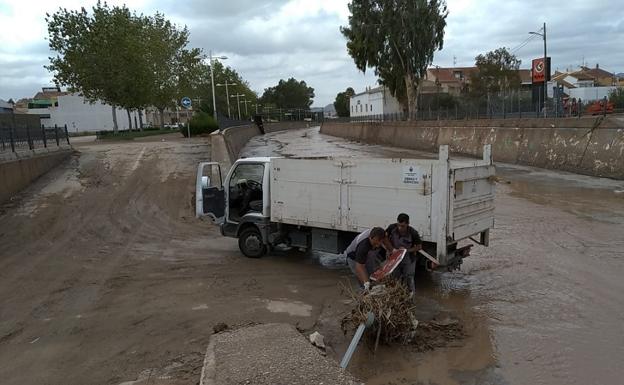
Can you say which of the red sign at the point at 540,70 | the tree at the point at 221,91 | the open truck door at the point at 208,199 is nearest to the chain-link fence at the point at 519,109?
the red sign at the point at 540,70

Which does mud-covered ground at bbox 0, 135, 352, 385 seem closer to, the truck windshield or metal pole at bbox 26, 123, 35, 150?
the truck windshield

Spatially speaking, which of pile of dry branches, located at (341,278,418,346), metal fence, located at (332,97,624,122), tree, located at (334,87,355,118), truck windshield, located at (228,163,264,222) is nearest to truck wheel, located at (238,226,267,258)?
truck windshield, located at (228,163,264,222)

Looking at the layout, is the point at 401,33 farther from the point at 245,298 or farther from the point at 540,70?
the point at 245,298

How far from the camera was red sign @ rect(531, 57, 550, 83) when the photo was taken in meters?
43.6

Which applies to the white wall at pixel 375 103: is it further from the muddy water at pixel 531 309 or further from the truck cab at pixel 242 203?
the truck cab at pixel 242 203

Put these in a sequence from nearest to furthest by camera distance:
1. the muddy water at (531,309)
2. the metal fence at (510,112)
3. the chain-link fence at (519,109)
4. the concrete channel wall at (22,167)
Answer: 1. the muddy water at (531,309)
2. the concrete channel wall at (22,167)
3. the metal fence at (510,112)
4. the chain-link fence at (519,109)

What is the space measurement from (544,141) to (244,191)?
63.2 feet

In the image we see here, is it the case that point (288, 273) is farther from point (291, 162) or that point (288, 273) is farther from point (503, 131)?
point (503, 131)

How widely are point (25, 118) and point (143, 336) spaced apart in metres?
44.3

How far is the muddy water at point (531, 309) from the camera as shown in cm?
564

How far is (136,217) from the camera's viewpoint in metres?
14.5

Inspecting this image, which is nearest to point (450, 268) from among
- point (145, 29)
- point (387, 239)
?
point (387, 239)

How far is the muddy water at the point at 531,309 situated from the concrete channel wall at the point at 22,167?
10.6m

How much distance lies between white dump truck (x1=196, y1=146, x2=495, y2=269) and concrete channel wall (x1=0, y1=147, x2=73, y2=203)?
8.02 m
